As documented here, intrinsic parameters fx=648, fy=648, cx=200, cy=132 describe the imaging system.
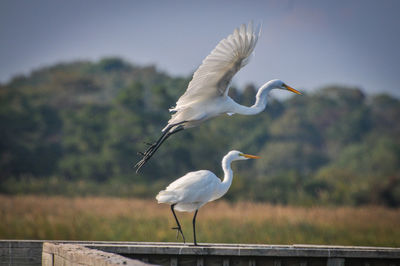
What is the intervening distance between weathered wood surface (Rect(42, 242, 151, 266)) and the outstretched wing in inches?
84.7

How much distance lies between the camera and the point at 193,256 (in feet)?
20.8

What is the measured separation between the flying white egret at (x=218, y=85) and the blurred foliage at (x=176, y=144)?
10.8 metres

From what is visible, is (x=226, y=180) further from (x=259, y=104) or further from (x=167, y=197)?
(x=259, y=104)

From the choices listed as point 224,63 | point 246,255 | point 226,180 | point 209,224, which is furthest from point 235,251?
point 209,224

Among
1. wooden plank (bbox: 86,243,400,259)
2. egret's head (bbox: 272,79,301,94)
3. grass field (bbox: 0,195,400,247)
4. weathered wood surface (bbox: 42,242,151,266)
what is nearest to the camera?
weathered wood surface (bbox: 42,242,151,266)

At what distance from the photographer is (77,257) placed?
5.27 metres

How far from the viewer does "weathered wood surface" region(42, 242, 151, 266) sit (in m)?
4.54

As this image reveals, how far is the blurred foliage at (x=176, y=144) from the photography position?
19859mm

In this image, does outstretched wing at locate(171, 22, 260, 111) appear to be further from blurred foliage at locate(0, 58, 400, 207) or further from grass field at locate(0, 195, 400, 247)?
blurred foliage at locate(0, 58, 400, 207)

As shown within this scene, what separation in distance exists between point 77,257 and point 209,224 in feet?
23.0

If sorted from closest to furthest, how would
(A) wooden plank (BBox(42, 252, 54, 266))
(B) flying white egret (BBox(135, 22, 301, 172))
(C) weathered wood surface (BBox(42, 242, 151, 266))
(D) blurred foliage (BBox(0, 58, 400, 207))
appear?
(C) weathered wood surface (BBox(42, 242, 151, 266)) → (A) wooden plank (BBox(42, 252, 54, 266)) → (B) flying white egret (BBox(135, 22, 301, 172)) → (D) blurred foliage (BBox(0, 58, 400, 207))

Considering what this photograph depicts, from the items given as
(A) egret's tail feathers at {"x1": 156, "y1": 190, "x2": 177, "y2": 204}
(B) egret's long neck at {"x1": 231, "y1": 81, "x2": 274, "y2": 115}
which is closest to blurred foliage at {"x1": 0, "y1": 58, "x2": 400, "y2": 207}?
(B) egret's long neck at {"x1": 231, "y1": 81, "x2": 274, "y2": 115}

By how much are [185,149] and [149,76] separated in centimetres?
2130

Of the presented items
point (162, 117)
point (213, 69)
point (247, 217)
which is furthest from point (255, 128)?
point (213, 69)
